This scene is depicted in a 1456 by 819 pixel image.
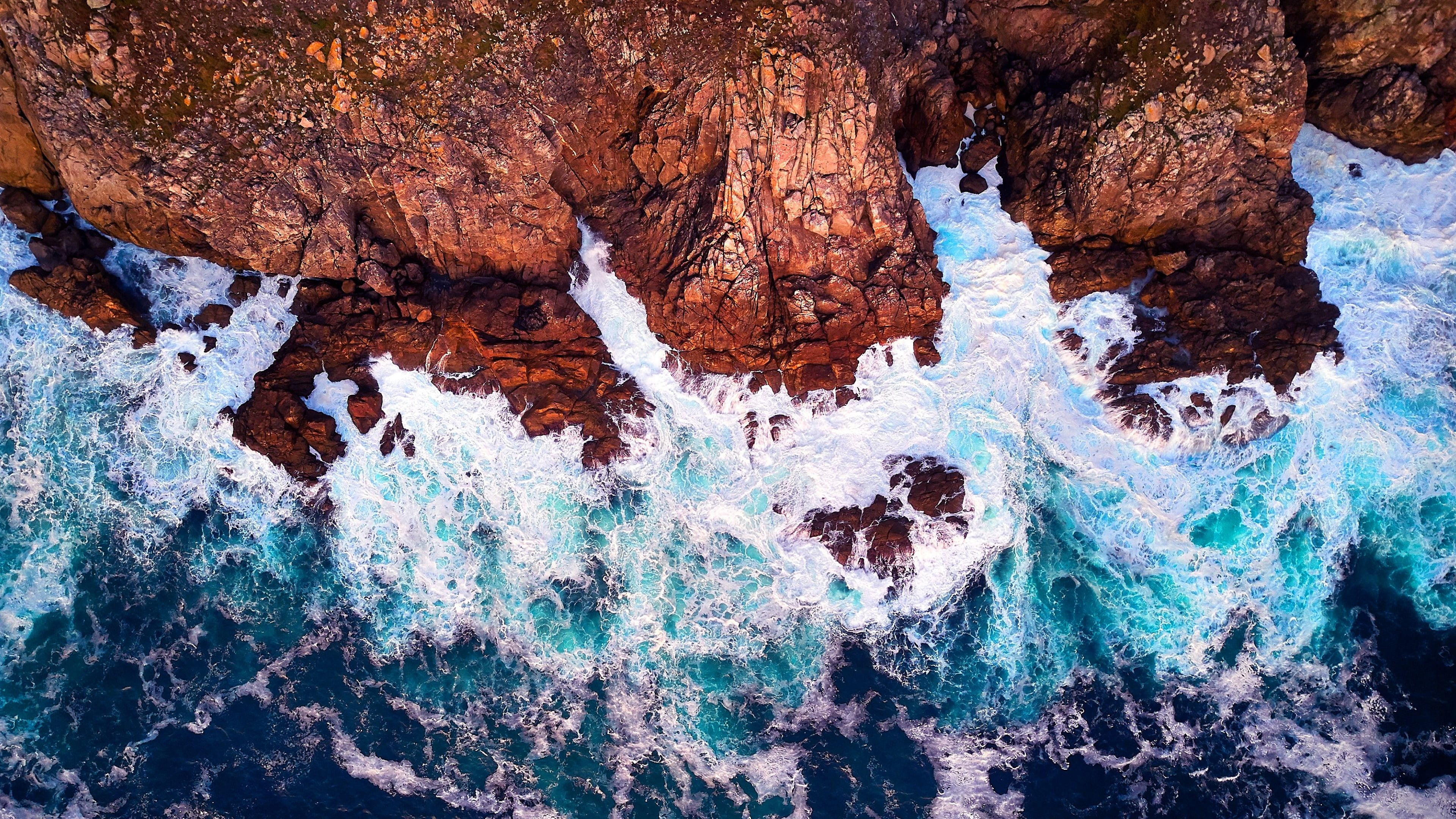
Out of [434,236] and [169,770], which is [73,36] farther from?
[169,770]

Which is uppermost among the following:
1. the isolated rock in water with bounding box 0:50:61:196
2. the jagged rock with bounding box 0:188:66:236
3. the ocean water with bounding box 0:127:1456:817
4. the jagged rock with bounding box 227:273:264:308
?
the isolated rock in water with bounding box 0:50:61:196

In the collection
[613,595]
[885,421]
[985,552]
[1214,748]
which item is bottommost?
[1214,748]

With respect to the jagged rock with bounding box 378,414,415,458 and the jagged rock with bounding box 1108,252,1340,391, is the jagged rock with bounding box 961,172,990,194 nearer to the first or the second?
the jagged rock with bounding box 1108,252,1340,391

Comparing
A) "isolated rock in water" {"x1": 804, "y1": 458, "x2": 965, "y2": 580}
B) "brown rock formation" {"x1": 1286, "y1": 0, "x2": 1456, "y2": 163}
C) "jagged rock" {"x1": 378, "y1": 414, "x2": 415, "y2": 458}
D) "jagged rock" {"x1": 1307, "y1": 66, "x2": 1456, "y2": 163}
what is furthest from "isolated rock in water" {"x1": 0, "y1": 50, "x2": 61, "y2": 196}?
"jagged rock" {"x1": 1307, "y1": 66, "x2": 1456, "y2": 163}

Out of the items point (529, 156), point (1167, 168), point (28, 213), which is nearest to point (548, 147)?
point (529, 156)

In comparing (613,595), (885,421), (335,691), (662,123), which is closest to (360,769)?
(335,691)

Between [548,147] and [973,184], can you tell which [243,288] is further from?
[973,184]
